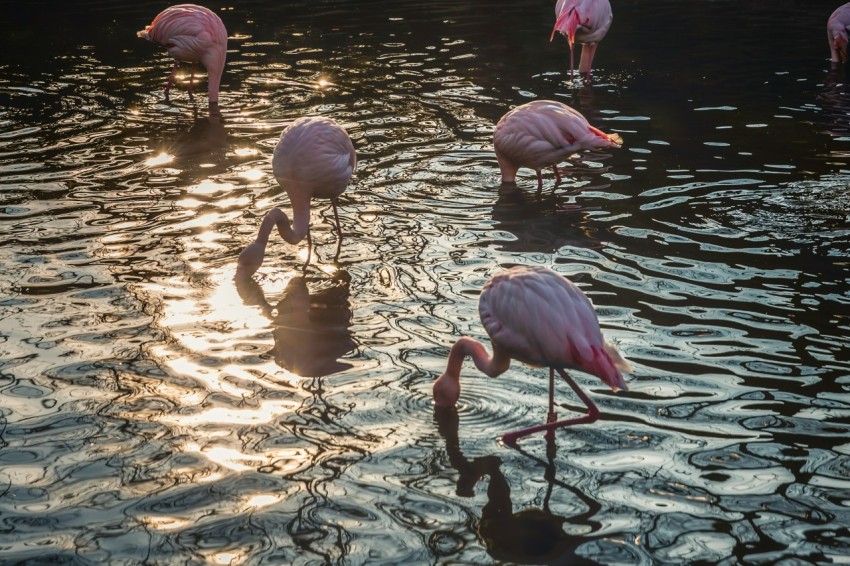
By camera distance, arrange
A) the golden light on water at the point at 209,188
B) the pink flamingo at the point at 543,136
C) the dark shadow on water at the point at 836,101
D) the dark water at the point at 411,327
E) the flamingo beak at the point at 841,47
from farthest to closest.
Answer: the flamingo beak at the point at 841,47 → the dark shadow on water at the point at 836,101 → the golden light on water at the point at 209,188 → the pink flamingo at the point at 543,136 → the dark water at the point at 411,327

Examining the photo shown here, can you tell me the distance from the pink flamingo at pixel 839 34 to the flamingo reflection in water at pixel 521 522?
8407 mm

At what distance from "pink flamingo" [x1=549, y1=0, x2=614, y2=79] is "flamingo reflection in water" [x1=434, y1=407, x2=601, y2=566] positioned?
6.88 meters

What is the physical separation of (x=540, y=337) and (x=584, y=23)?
6893mm

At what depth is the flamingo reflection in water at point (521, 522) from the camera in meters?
3.48

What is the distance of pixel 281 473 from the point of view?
3.98 meters

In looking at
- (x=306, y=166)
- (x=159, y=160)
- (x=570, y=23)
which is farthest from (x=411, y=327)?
(x=570, y=23)

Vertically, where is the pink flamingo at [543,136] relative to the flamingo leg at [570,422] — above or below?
above

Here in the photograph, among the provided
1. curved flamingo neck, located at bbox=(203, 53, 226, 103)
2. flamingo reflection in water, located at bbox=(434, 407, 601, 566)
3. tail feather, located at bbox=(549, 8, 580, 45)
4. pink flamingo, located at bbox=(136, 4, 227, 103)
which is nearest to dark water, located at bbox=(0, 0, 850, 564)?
flamingo reflection in water, located at bbox=(434, 407, 601, 566)

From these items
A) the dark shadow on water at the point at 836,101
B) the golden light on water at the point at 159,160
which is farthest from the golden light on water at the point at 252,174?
the dark shadow on water at the point at 836,101

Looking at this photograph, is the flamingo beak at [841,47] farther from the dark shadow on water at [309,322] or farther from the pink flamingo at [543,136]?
the dark shadow on water at [309,322]

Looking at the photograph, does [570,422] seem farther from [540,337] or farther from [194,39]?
[194,39]

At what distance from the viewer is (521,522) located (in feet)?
12.1

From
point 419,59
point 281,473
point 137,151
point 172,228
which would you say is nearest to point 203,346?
point 281,473

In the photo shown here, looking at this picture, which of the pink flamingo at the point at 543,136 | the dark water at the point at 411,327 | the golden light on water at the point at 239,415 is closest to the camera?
the dark water at the point at 411,327
